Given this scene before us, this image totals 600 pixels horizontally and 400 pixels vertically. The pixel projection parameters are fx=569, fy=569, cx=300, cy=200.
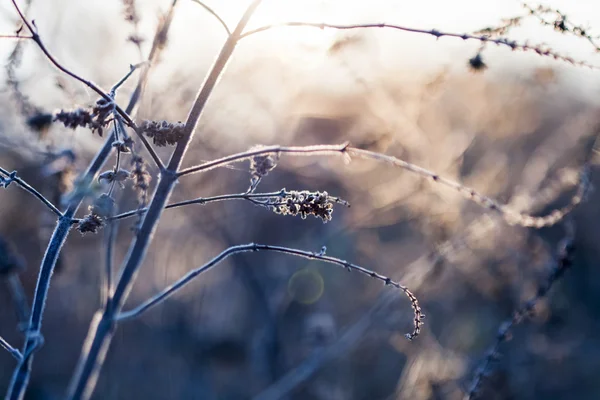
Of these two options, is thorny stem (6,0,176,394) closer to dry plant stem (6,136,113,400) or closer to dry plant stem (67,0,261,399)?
dry plant stem (6,136,113,400)

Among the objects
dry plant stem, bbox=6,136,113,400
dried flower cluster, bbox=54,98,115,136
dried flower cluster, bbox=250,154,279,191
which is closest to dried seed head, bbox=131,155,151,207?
dried flower cluster, bbox=54,98,115,136

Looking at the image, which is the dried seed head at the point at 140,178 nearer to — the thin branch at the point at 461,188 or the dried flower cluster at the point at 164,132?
the dried flower cluster at the point at 164,132

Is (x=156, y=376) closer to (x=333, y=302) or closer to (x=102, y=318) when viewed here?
(x=333, y=302)

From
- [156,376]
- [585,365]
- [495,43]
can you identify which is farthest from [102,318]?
[585,365]

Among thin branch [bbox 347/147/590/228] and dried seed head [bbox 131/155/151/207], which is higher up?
thin branch [bbox 347/147/590/228]

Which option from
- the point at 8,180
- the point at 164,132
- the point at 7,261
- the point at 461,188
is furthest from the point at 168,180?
the point at 461,188

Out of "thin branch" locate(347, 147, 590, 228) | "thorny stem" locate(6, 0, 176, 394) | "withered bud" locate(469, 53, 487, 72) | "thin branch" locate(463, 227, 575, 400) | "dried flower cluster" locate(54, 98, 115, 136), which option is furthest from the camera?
"thin branch" locate(463, 227, 575, 400)
